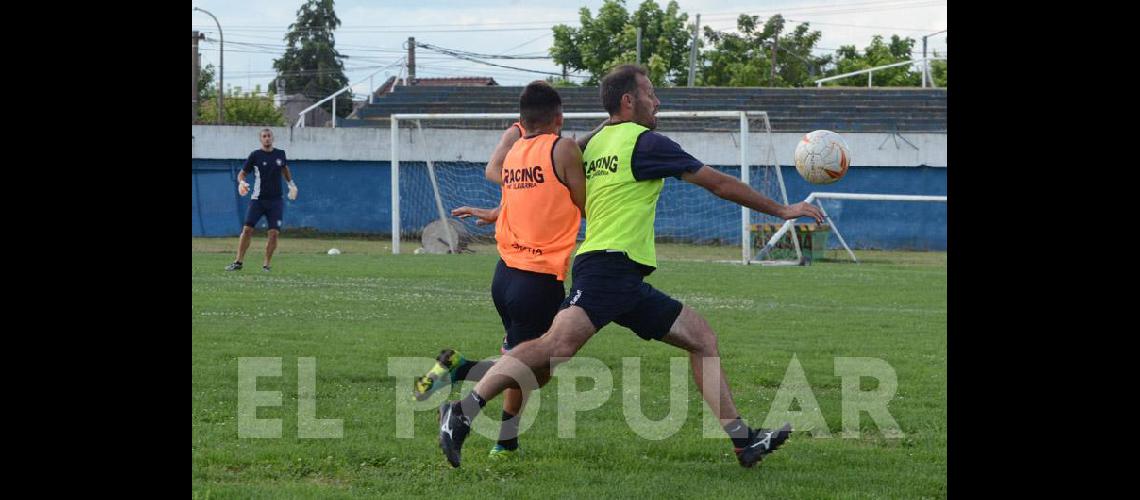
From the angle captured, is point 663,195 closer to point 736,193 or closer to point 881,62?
point 736,193

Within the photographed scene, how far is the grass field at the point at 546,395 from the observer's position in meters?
5.79

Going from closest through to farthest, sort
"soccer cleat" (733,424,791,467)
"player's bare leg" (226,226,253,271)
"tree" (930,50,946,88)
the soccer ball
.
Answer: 1. "soccer cleat" (733,424,791,467)
2. the soccer ball
3. "player's bare leg" (226,226,253,271)
4. "tree" (930,50,946,88)

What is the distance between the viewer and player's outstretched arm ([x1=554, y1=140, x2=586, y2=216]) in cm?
623

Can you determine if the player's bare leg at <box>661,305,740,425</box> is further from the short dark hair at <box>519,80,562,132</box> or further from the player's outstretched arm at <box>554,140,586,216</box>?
the short dark hair at <box>519,80,562,132</box>

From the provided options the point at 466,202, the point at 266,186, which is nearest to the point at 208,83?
the point at 466,202

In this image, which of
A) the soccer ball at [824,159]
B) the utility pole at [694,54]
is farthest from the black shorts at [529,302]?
the utility pole at [694,54]

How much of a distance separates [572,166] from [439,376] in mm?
1257

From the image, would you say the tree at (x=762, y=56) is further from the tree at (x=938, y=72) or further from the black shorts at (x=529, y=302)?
the black shorts at (x=529, y=302)

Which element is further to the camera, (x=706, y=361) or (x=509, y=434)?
(x=509, y=434)

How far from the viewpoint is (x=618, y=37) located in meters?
61.1

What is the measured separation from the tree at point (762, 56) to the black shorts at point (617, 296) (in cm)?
5656

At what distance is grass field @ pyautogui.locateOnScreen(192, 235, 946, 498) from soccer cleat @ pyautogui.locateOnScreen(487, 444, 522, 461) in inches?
2.8


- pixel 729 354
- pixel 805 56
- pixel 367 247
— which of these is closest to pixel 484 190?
pixel 367 247

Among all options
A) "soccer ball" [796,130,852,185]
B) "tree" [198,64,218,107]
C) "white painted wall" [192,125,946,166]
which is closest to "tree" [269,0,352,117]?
"tree" [198,64,218,107]
